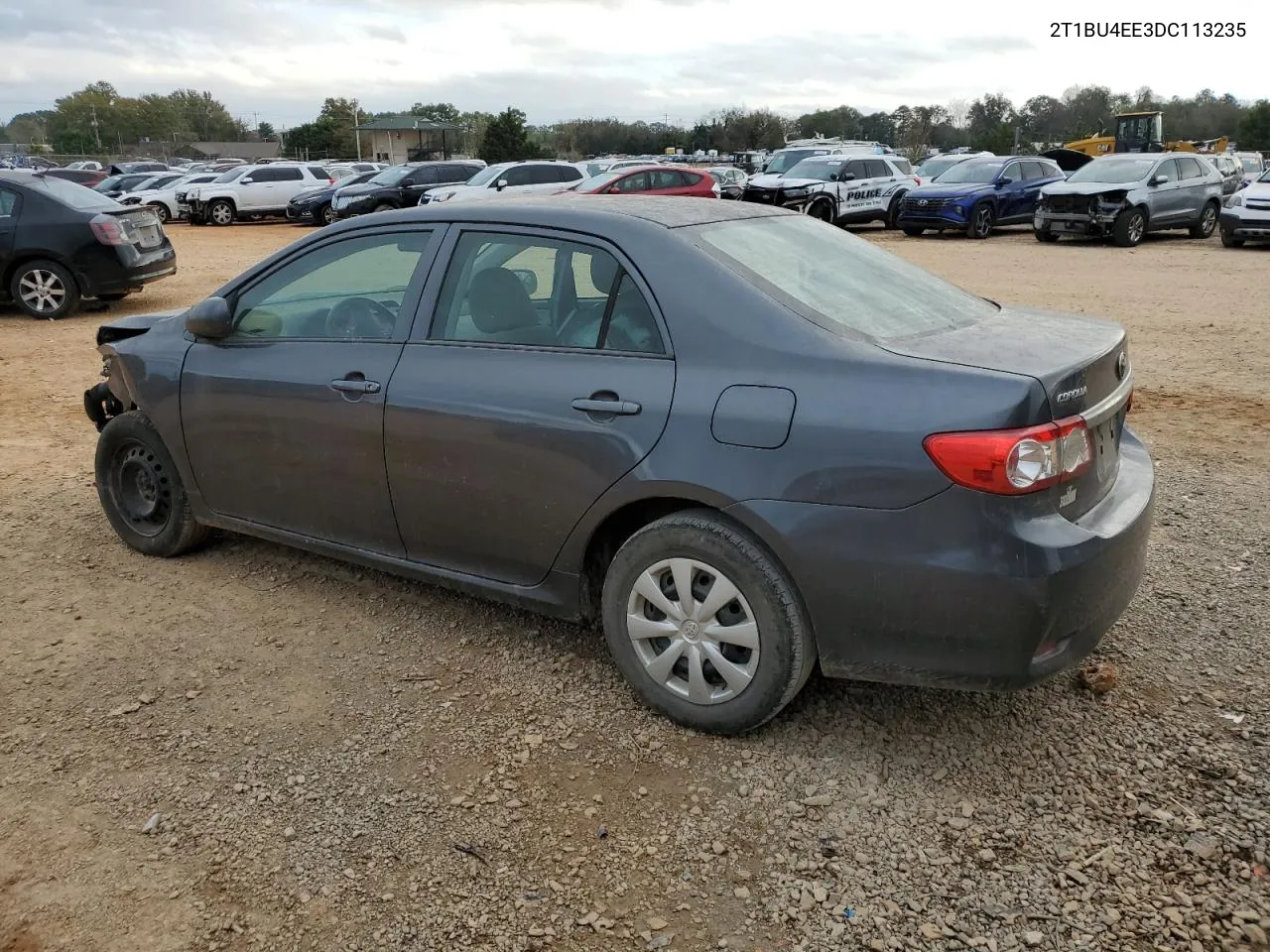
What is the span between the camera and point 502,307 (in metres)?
3.70

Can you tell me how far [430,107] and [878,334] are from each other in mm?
113590

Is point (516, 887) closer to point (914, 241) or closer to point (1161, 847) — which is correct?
point (1161, 847)

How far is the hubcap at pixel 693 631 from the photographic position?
123 inches

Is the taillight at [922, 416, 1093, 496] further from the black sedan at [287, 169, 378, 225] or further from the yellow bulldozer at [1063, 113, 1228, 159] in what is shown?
the yellow bulldozer at [1063, 113, 1228, 159]

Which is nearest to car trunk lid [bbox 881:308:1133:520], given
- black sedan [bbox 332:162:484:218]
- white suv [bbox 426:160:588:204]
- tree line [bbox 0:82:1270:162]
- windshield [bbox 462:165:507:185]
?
white suv [bbox 426:160:588:204]

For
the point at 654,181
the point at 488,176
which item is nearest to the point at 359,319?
the point at 654,181

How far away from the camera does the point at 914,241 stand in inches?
862

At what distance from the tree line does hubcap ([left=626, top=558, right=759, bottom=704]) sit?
191 feet

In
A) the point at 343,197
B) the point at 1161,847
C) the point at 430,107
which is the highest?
the point at 430,107

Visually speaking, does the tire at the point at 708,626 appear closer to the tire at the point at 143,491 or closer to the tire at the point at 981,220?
the tire at the point at 143,491

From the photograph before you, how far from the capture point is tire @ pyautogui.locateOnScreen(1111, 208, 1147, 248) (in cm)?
1936

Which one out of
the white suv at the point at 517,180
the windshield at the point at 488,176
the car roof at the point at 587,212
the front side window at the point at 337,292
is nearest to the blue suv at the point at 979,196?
the white suv at the point at 517,180

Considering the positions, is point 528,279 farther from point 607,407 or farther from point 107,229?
point 107,229

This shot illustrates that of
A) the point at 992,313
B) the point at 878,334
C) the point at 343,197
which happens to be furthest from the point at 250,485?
the point at 343,197
